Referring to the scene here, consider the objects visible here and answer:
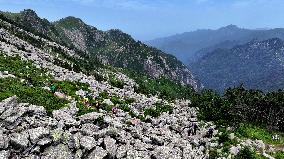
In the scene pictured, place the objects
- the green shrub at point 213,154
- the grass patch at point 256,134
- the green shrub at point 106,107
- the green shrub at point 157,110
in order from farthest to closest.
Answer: the grass patch at point 256,134, the green shrub at point 157,110, the green shrub at point 106,107, the green shrub at point 213,154

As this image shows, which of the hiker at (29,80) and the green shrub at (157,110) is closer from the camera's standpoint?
the hiker at (29,80)

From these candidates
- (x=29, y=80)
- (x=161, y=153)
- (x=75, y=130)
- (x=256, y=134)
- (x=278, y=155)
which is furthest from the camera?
(x=256, y=134)

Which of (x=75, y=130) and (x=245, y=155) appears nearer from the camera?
(x=75, y=130)

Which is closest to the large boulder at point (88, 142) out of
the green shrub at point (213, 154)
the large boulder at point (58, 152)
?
the large boulder at point (58, 152)

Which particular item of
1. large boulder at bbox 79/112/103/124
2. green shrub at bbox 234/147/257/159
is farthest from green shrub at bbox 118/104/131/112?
green shrub at bbox 234/147/257/159

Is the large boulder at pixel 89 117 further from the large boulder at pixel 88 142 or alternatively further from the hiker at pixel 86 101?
the hiker at pixel 86 101

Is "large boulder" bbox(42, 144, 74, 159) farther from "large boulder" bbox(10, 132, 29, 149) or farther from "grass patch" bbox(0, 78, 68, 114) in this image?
"grass patch" bbox(0, 78, 68, 114)

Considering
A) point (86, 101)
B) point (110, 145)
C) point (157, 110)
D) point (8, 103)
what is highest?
point (8, 103)

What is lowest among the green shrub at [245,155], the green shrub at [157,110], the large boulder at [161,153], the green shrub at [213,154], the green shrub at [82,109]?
the green shrub at [245,155]

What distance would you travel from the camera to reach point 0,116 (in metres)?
39.3

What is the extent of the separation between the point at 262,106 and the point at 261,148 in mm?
36326

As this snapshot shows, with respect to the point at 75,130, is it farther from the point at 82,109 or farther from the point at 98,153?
the point at 82,109

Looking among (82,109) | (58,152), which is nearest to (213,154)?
(82,109)

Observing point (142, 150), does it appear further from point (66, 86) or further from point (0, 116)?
point (66, 86)
